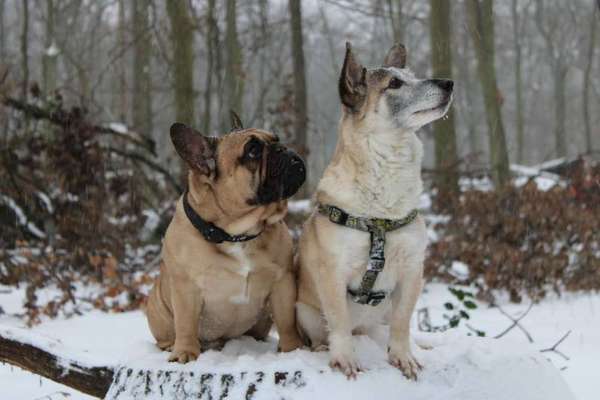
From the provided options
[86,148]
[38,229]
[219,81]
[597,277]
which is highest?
[219,81]

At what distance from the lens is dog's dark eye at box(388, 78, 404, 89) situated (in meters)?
3.40

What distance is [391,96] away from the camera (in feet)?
11.0

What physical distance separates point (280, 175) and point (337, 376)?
1078 mm

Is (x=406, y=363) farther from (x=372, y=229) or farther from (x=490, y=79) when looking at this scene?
(x=490, y=79)

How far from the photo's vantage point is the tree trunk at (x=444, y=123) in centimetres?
920

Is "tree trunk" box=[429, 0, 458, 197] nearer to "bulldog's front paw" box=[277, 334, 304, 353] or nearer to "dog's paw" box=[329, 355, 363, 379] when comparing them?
"bulldog's front paw" box=[277, 334, 304, 353]

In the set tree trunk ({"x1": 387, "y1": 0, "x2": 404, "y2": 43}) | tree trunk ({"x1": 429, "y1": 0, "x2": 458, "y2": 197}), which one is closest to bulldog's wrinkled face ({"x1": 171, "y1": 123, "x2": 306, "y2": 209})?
tree trunk ({"x1": 387, "y1": 0, "x2": 404, "y2": 43})

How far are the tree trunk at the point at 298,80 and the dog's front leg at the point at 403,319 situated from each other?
8.05 meters

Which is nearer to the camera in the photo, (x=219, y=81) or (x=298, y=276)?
(x=298, y=276)

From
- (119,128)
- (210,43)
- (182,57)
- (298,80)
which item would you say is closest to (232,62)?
(210,43)

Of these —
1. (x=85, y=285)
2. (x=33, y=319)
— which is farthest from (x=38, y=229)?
(x=33, y=319)

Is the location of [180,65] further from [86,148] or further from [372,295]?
[372,295]

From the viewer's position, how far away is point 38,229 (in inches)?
376

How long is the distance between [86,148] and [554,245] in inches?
252
